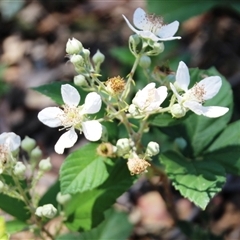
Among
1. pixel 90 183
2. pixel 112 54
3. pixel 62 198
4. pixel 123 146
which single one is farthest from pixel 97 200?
pixel 112 54

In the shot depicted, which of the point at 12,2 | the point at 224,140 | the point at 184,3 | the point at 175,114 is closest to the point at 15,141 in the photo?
the point at 175,114

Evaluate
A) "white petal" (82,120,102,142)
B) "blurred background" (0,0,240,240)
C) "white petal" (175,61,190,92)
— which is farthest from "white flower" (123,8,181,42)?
"blurred background" (0,0,240,240)

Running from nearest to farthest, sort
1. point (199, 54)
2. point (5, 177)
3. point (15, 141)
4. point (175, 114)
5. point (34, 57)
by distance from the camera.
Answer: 1. point (175, 114)
2. point (15, 141)
3. point (5, 177)
4. point (199, 54)
5. point (34, 57)

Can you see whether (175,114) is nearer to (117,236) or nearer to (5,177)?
(5,177)

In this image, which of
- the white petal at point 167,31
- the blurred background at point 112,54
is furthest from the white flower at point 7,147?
the blurred background at point 112,54

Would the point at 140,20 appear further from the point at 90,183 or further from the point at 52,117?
the point at 90,183

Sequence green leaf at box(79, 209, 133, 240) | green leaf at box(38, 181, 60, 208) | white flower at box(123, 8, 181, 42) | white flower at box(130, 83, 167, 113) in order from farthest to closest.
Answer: green leaf at box(79, 209, 133, 240) → green leaf at box(38, 181, 60, 208) → white flower at box(123, 8, 181, 42) → white flower at box(130, 83, 167, 113)

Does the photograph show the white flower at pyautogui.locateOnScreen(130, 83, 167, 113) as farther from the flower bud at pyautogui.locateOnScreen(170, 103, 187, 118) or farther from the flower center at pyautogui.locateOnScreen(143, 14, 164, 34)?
the flower center at pyautogui.locateOnScreen(143, 14, 164, 34)
